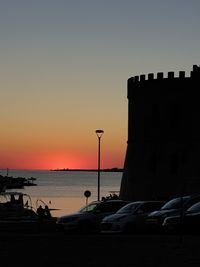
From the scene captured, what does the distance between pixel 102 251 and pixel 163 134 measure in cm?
3495

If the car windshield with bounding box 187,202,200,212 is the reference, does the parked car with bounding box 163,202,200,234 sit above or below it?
below

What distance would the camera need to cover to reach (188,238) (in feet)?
81.7

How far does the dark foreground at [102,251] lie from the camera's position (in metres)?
18.6

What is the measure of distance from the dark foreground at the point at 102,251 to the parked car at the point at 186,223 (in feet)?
5.93

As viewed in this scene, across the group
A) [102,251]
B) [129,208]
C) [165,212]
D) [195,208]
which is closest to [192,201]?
[165,212]

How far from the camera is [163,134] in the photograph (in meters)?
55.6

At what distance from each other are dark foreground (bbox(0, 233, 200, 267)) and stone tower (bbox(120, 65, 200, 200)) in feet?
96.3

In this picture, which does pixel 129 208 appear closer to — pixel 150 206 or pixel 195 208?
pixel 150 206

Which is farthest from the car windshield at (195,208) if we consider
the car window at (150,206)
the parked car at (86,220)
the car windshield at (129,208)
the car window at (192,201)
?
the parked car at (86,220)

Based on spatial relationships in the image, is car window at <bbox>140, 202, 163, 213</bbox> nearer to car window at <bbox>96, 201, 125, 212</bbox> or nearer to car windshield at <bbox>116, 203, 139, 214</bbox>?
car windshield at <bbox>116, 203, 139, 214</bbox>

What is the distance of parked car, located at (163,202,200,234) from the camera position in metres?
27.0

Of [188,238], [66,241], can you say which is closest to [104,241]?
[66,241]

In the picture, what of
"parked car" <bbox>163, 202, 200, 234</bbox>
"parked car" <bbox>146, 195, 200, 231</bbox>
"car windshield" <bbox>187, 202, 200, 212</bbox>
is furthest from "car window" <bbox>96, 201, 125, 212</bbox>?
"parked car" <bbox>163, 202, 200, 234</bbox>

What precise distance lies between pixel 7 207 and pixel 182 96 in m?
15.0
